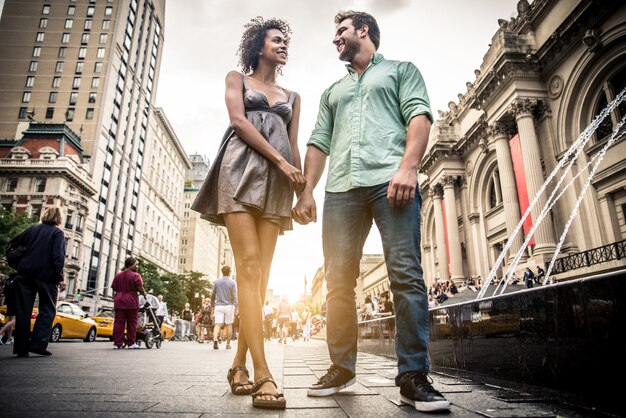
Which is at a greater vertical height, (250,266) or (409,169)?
(409,169)

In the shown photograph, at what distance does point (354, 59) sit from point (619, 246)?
16.6m

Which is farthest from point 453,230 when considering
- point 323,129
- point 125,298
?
point 323,129

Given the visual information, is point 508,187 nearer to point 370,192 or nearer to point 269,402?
point 370,192

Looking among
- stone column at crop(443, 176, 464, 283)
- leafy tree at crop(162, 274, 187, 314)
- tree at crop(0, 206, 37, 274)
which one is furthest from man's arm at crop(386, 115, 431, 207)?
leafy tree at crop(162, 274, 187, 314)

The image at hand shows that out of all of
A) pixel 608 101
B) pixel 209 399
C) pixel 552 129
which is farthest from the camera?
pixel 552 129

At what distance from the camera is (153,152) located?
75.0m

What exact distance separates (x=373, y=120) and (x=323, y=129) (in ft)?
1.92

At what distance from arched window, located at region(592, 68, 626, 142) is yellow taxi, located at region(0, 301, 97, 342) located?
866 inches

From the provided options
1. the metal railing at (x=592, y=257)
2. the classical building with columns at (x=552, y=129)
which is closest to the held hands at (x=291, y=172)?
the metal railing at (x=592, y=257)

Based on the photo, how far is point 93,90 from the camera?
5831cm

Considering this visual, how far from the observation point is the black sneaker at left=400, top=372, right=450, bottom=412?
1935mm

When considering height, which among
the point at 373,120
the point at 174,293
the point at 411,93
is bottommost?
the point at 373,120

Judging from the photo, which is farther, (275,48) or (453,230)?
(453,230)

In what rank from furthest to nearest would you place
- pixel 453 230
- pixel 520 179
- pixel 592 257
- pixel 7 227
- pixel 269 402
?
pixel 7 227, pixel 453 230, pixel 520 179, pixel 592 257, pixel 269 402
